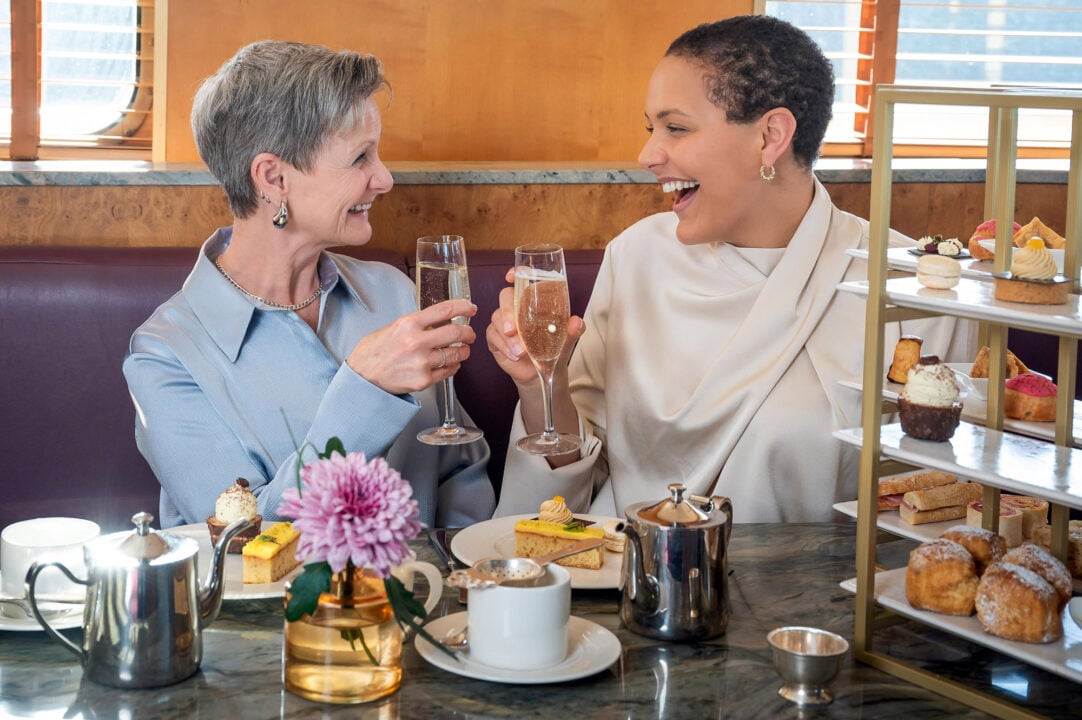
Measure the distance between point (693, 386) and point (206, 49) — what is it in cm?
194

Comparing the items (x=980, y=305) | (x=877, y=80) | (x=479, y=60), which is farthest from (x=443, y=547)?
(x=877, y=80)

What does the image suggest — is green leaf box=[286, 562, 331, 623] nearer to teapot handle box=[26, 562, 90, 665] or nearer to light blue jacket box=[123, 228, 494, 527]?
teapot handle box=[26, 562, 90, 665]

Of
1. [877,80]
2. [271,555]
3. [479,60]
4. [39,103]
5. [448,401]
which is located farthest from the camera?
[877,80]

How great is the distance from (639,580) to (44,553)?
0.63 meters

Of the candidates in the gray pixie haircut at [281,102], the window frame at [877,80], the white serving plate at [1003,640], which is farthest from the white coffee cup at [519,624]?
the window frame at [877,80]

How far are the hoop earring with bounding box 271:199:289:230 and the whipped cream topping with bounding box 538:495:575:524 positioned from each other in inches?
31.0

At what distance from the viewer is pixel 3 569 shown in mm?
1341

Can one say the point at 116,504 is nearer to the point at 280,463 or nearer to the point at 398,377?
the point at 280,463

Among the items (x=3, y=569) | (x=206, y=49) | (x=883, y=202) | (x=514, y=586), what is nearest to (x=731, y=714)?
(x=514, y=586)

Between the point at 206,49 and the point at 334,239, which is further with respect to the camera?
the point at 206,49

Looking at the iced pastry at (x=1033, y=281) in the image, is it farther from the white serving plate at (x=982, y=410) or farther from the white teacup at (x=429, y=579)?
the white teacup at (x=429, y=579)

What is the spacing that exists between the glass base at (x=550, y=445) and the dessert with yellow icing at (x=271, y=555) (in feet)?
1.11

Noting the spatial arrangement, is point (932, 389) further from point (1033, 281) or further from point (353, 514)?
point (353, 514)

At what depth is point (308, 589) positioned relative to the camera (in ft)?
3.61
